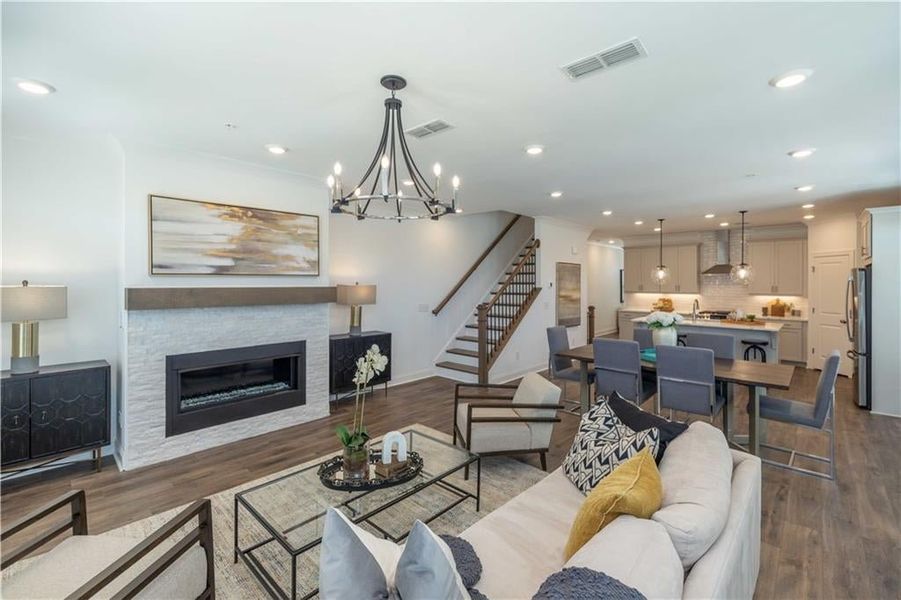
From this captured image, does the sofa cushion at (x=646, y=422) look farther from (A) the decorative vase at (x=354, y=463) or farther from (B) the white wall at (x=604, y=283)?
(B) the white wall at (x=604, y=283)

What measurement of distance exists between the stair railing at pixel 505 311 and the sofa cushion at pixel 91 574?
4707 mm

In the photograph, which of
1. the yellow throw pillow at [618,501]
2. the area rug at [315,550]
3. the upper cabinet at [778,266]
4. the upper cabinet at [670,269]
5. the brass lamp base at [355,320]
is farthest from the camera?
the upper cabinet at [670,269]

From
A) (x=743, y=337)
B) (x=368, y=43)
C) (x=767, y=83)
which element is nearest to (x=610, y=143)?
(x=767, y=83)

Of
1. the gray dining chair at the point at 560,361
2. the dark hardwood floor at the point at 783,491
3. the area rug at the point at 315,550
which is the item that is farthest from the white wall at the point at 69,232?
the gray dining chair at the point at 560,361

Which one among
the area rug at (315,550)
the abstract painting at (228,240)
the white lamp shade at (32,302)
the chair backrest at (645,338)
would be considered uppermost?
the abstract painting at (228,240)

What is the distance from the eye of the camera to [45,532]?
165 cm

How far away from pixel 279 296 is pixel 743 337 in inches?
267

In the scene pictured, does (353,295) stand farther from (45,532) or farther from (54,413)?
(45,532)

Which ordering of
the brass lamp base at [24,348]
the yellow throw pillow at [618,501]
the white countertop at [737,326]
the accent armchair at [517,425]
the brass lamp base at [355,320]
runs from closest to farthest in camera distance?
the yellow throw pillow at [618,501] → the brass lamp base at [24,348] → the accent armchair at [517,425] → the brass lamp base at [355,320] → the white countertop at [737,326]

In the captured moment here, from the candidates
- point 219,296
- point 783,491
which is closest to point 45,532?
point 219,296

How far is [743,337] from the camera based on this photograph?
21.1 feet

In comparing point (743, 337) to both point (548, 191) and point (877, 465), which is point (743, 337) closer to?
point (877, 465)

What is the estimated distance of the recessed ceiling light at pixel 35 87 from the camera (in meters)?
2.44

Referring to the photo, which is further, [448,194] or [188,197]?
[448,194]
